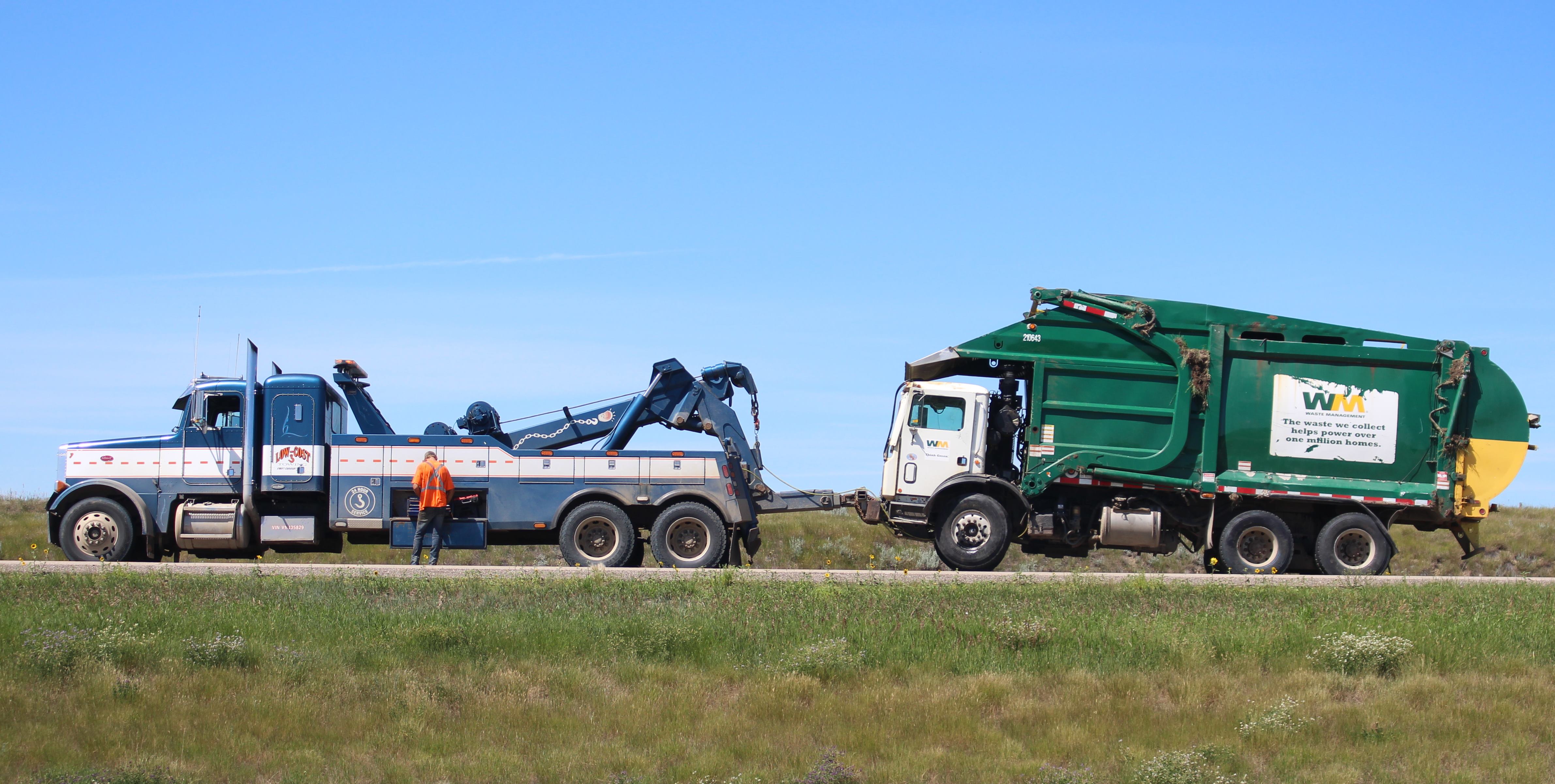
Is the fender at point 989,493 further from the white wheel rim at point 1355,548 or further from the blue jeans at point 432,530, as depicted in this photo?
the blue jeans at point 432,530

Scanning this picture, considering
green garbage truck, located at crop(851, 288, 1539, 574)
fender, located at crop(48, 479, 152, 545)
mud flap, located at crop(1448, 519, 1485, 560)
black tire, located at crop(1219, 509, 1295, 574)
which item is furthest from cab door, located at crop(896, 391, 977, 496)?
fender, located at crop(48, 479, 152, 545)

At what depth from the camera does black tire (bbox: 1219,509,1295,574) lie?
61.8 feet

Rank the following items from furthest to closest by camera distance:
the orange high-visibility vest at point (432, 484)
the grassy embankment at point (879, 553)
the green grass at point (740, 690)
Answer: the grassy embankment at point (879, 553) < the orange high-visibility vest at point (432, 484) < the green grass at point (740, 690)

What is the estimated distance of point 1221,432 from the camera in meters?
19.2

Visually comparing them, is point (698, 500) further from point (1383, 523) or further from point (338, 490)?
point (1383, 523)

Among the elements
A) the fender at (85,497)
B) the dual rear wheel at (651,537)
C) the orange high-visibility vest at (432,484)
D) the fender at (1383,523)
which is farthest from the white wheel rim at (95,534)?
the fender at (1383,523)

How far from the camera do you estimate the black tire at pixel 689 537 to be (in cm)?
1880

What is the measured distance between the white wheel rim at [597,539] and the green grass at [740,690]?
4814 mm

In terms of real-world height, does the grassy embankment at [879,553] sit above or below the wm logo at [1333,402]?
below

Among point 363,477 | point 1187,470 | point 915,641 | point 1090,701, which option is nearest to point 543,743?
point 915,641

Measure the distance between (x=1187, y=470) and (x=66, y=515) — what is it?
53.6 feet

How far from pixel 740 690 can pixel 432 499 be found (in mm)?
8297

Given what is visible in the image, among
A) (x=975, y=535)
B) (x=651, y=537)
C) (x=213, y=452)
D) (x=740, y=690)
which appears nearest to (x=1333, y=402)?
(x=975, y=535)

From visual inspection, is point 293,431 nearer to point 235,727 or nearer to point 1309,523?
point 235,727
